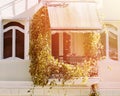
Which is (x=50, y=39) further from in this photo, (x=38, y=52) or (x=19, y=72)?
(x=19, y=72)

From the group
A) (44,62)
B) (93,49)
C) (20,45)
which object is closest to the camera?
(44,62)

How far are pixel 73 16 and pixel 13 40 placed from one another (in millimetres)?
4440

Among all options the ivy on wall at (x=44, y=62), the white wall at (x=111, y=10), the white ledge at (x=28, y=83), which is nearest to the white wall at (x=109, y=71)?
the white ledge at (x=28, y=83)

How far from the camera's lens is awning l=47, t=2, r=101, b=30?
957 inches

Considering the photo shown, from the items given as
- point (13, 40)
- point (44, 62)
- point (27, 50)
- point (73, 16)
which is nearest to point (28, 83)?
point (44, 62)

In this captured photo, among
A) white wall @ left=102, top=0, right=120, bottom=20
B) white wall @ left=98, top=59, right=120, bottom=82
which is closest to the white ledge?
white wall @ left=98, top=59, right=120, bottom=82

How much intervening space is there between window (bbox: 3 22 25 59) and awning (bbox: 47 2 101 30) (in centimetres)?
293

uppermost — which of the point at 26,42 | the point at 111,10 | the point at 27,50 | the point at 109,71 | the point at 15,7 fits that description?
the point at 15,7

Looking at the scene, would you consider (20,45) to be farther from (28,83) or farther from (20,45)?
(28,83)

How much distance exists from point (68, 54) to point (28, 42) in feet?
9.00

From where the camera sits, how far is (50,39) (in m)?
26.3

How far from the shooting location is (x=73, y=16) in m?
24.9

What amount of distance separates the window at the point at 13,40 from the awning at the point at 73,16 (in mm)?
2927

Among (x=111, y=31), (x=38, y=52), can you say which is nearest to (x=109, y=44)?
(x=111, y=31)
